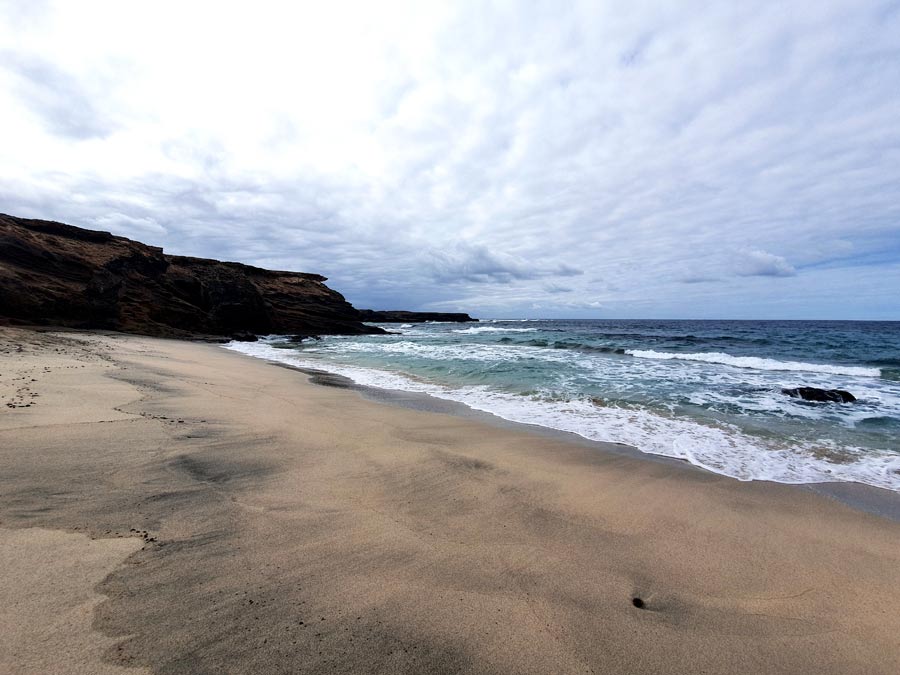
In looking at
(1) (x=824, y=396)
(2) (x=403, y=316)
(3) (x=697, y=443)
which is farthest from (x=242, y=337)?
(2) (x=403, y=316)

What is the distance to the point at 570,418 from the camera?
795 centimetres

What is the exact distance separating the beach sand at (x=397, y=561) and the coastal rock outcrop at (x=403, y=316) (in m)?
67.4

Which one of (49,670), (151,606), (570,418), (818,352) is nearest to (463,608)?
(151,606)

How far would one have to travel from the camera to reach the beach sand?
6.15 ft

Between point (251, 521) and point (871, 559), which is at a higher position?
point (251, 521)

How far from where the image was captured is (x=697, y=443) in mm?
6457

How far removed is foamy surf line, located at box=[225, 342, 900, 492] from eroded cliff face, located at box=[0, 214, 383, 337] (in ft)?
78.0

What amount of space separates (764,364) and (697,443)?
15.6m

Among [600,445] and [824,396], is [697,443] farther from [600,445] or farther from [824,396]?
[824,396]

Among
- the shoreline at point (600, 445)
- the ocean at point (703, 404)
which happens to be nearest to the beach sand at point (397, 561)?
the shoreline at point (600, 445)

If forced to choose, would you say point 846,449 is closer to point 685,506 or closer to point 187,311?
point 685,506

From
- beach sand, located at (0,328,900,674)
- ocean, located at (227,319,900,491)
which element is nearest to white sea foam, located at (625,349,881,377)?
ocean, located at (227,319,900,491)

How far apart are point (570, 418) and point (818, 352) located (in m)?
25.1

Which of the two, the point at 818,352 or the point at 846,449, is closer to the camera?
the point at 846,449
